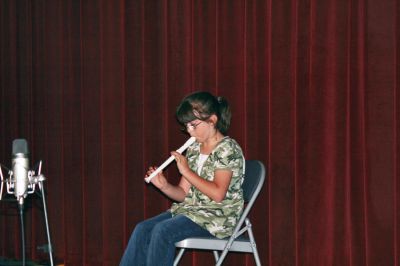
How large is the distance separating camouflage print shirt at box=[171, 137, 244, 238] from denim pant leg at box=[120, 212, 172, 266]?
0.65 ft

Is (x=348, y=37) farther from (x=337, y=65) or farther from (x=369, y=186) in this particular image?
(x=369, y=186)

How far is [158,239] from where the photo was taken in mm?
2955

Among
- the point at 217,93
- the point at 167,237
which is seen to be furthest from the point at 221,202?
the point at 217,93

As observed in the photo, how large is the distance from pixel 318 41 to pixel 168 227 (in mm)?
1364

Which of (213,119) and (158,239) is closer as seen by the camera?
(158,239)

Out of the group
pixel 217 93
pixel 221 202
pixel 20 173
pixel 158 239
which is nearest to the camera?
pixel 20 173

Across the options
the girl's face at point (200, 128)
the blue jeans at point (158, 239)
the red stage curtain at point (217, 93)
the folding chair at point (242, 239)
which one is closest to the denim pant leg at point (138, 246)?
the blue jeans at point (158, 239)

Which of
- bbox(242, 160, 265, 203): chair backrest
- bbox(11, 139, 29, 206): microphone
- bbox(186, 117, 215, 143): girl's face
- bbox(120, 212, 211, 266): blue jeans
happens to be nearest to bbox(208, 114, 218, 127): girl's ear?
bbox(186, 117, 215, 143): girl's face

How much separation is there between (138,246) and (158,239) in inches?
6.1

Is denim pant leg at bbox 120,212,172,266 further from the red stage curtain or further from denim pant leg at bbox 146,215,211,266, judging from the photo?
the red stage curtain

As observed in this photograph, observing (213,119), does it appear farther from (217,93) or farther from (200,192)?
(217,93)

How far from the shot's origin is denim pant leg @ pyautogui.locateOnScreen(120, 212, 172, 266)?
302 cm

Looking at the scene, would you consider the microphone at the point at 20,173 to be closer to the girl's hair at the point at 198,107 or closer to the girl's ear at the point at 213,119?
the girl's hair at the point at 198,107

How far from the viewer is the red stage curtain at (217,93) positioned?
3.47 meters
